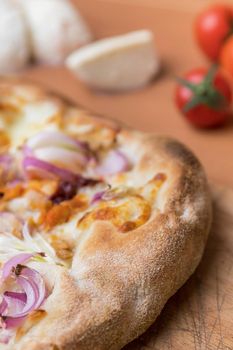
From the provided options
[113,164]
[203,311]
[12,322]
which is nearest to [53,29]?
[113,164]

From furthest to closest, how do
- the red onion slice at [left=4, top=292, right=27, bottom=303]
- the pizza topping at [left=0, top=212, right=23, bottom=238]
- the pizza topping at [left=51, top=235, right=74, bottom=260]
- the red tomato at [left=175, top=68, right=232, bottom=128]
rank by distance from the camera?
1. the red tomato at [left=175, top=68, right=232, bottom=128]
2. the pizza topping at [left=0, top=212, right=23, bottom=238]
3. the pizza topping at [left=51, top=235, right=74, bottom=260]
4. the red onion slice at [left=4, top=292, right=27, bottom=303]

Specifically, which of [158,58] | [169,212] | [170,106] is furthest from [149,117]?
[169,212]

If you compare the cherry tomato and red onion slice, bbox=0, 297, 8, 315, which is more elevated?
red onion slice, bbox=0, 297, 8, 315

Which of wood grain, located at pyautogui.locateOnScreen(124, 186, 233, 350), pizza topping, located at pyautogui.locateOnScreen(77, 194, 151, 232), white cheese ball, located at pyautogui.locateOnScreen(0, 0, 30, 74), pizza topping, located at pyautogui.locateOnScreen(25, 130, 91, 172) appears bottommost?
wood grain, located at pyautogui.locateOnScreen(124, 186, 233, 350)

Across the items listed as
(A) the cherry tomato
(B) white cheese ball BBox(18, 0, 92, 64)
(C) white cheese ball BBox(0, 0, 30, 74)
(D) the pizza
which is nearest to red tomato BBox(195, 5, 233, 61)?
(A) the cherry tomato

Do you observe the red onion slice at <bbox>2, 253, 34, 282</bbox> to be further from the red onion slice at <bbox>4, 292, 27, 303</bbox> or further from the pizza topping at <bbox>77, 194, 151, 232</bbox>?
the pizza topping at <bbox>77, 194, 151, 232</bbox>

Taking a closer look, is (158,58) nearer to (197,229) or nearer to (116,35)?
(116,35)

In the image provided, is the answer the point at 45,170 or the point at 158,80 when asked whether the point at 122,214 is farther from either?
the point at 158,80
